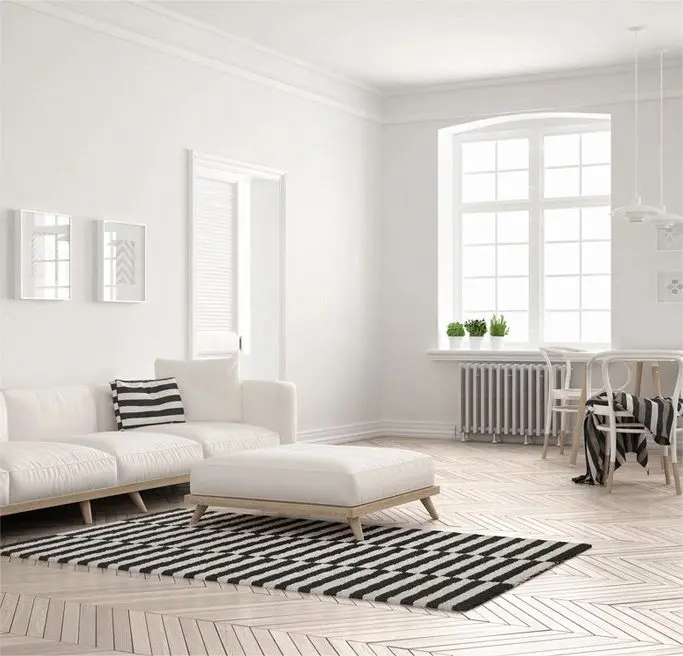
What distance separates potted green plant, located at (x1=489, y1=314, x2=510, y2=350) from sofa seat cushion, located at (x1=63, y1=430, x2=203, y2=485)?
13.3 ft

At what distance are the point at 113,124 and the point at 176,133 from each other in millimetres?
625

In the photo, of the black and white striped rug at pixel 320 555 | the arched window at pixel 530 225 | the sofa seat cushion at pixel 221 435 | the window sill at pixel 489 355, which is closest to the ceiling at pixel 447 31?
the arched window at pixel 530 225

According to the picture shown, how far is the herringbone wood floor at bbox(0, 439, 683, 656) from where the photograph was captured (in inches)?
129

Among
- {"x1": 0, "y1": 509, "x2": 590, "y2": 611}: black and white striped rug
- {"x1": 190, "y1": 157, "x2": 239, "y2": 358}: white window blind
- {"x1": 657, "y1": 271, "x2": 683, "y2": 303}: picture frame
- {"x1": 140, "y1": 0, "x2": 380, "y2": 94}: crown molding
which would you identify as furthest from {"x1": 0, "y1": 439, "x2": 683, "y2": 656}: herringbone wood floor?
{"x1": 657, "y1": 271, "x2": 683, "y2": 303}: picture frame

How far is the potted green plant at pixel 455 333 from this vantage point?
9.55 metres

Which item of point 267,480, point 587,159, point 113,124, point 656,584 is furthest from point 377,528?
point 587,159

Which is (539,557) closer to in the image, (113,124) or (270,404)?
(270,404)

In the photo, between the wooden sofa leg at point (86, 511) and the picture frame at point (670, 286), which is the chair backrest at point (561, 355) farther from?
the wooden sofa leg at point (86, 511)

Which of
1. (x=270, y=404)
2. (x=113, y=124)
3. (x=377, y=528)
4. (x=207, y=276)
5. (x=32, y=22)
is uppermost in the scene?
(x=32, y=22)

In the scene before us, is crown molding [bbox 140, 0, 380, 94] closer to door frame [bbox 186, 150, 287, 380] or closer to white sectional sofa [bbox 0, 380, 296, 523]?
door frame [bbox 186, 150, 287, 380]

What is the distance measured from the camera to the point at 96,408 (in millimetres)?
6367

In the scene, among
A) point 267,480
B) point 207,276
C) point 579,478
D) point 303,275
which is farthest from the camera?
point 303,275

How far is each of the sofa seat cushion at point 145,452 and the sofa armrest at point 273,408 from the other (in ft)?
2.67

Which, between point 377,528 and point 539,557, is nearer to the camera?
point 539,557
